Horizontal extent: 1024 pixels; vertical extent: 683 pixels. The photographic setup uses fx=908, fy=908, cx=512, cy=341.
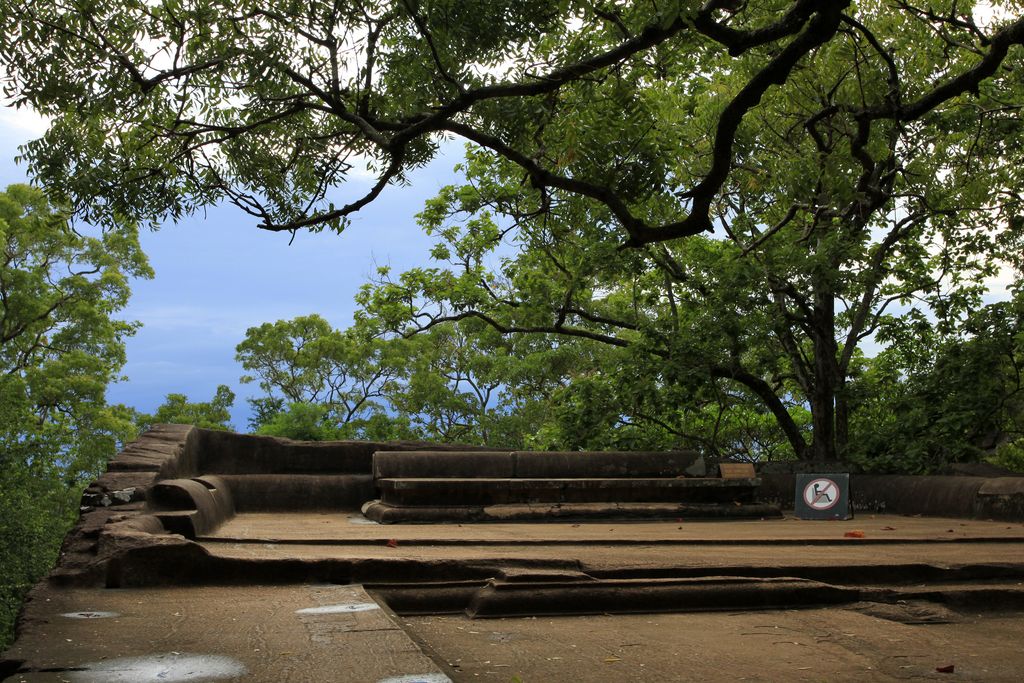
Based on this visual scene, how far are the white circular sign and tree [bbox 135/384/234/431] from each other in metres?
19.6

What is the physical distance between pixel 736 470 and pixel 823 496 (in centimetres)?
89

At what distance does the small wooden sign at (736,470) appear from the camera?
827 centimetres

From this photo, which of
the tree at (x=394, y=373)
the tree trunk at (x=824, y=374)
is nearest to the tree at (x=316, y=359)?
the tree at (x=394, y=373)

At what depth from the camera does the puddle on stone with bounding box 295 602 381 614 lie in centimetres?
327

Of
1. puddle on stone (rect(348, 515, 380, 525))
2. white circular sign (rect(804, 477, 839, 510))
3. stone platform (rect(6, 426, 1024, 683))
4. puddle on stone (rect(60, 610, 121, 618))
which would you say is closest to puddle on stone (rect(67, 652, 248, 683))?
stone platform (rect(6, 426, 1024, 683))

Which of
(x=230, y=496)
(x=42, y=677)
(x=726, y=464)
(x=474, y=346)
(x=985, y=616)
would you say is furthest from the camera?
(x=474, y=346)

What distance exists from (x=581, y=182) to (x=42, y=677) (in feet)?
10.4

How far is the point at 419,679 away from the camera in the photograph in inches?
92.5

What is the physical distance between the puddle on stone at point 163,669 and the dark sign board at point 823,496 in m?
6.09

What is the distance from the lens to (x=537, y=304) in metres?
12.4

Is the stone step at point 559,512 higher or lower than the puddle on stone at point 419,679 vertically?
higher

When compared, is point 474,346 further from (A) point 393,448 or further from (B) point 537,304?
(A) point 393,448

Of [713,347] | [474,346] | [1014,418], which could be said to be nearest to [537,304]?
[713,347]

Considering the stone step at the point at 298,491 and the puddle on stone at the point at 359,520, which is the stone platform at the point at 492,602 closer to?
the puddle on stone at the point at 359,520
